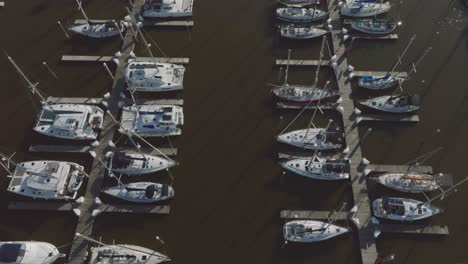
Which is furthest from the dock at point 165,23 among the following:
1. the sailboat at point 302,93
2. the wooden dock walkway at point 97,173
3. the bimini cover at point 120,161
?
the bimini cover at point 120,161

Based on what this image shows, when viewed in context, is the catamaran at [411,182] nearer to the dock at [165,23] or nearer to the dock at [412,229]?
the dock at [412,229]

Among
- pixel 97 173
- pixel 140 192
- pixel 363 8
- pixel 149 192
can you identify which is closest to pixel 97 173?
pixel 97 173

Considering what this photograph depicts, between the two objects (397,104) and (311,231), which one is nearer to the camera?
(311,231)

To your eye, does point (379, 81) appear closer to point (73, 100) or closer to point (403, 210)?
point (403, 210)

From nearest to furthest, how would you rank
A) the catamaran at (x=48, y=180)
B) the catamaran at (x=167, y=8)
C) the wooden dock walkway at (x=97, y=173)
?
the wooden dock walkway at (x=97, y=173) < the catamaran at (x=48, y=180) < the catamaran at (x=167, y=8)

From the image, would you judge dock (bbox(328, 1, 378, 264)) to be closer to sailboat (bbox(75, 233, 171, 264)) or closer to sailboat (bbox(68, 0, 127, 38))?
sailboat (bbox(75, 233, 171, 264))

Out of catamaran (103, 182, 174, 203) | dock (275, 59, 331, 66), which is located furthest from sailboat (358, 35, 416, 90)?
catamaran (103, 182, 174, 203)
